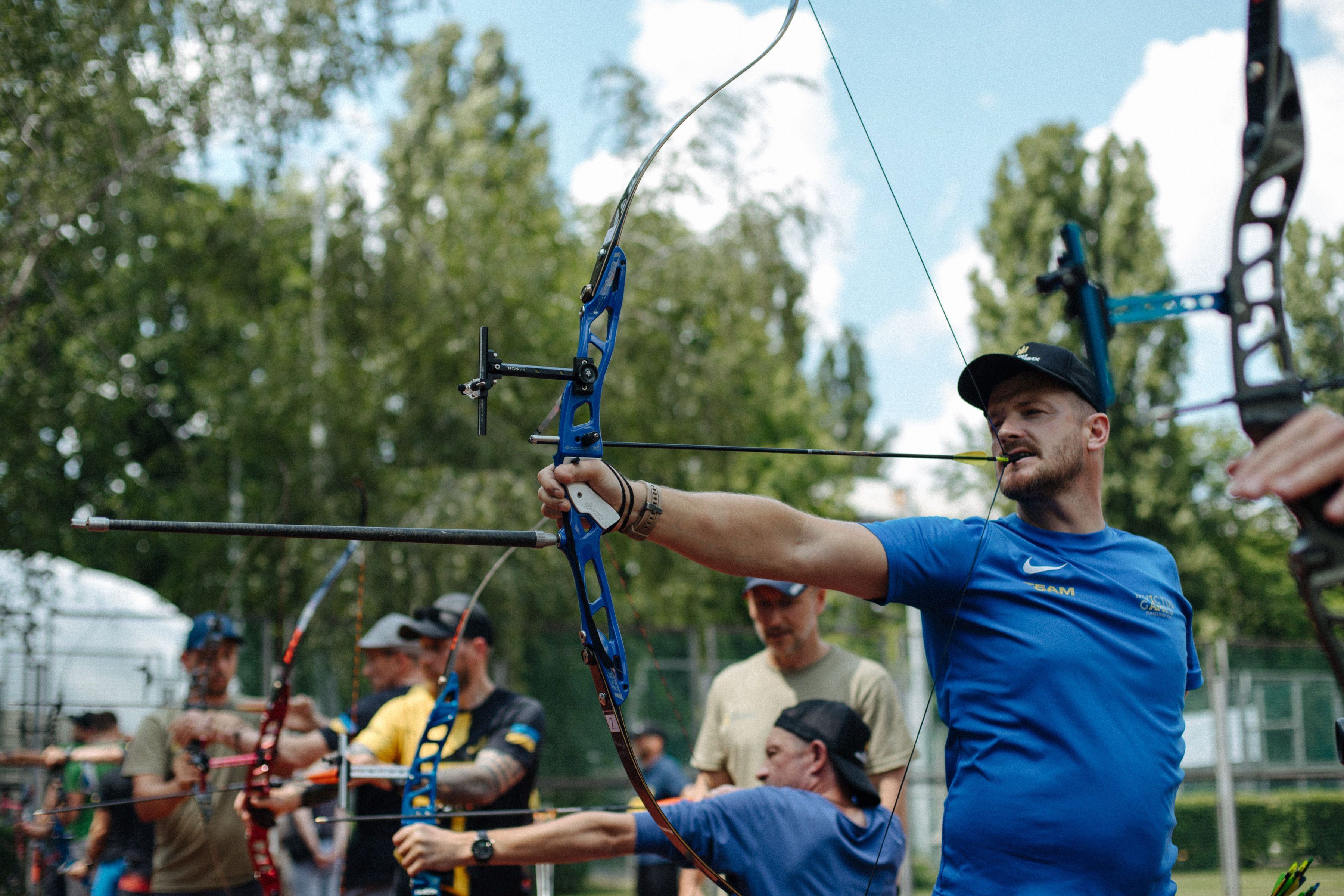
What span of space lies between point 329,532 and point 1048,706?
137 centimetres

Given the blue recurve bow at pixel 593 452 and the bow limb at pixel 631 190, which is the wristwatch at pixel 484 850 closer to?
the blue recurve bow at pixel 593 452

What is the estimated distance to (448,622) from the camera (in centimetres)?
450

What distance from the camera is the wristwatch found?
290cm

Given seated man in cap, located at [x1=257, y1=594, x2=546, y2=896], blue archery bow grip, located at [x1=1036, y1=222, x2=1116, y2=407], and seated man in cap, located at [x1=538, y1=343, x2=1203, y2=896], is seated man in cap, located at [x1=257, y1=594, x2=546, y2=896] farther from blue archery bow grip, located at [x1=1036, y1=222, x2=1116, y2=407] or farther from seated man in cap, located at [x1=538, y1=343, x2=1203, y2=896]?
blue archery bow grip, located at [x1=1036, y1=222, x2=1116, y2=407]

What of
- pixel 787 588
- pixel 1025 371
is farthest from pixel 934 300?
pixel 787 588

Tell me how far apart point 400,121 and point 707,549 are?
47.3 feet

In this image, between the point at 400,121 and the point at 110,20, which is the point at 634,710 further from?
the point at 400,121

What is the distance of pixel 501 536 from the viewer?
5.97 feet

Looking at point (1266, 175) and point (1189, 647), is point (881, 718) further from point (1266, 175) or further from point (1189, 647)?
point (1266, 175)

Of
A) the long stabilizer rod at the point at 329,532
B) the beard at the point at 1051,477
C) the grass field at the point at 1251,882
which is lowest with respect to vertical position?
the grass field at the point at 1251,882

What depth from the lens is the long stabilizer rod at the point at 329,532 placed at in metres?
1.79

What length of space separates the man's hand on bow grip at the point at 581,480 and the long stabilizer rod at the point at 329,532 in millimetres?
130

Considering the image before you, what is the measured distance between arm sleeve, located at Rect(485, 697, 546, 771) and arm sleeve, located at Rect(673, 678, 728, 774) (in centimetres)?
56

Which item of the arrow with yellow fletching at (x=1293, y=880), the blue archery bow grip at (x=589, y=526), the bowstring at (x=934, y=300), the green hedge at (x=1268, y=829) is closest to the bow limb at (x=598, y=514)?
the blue archery bow grip at (x=589, y=526)
